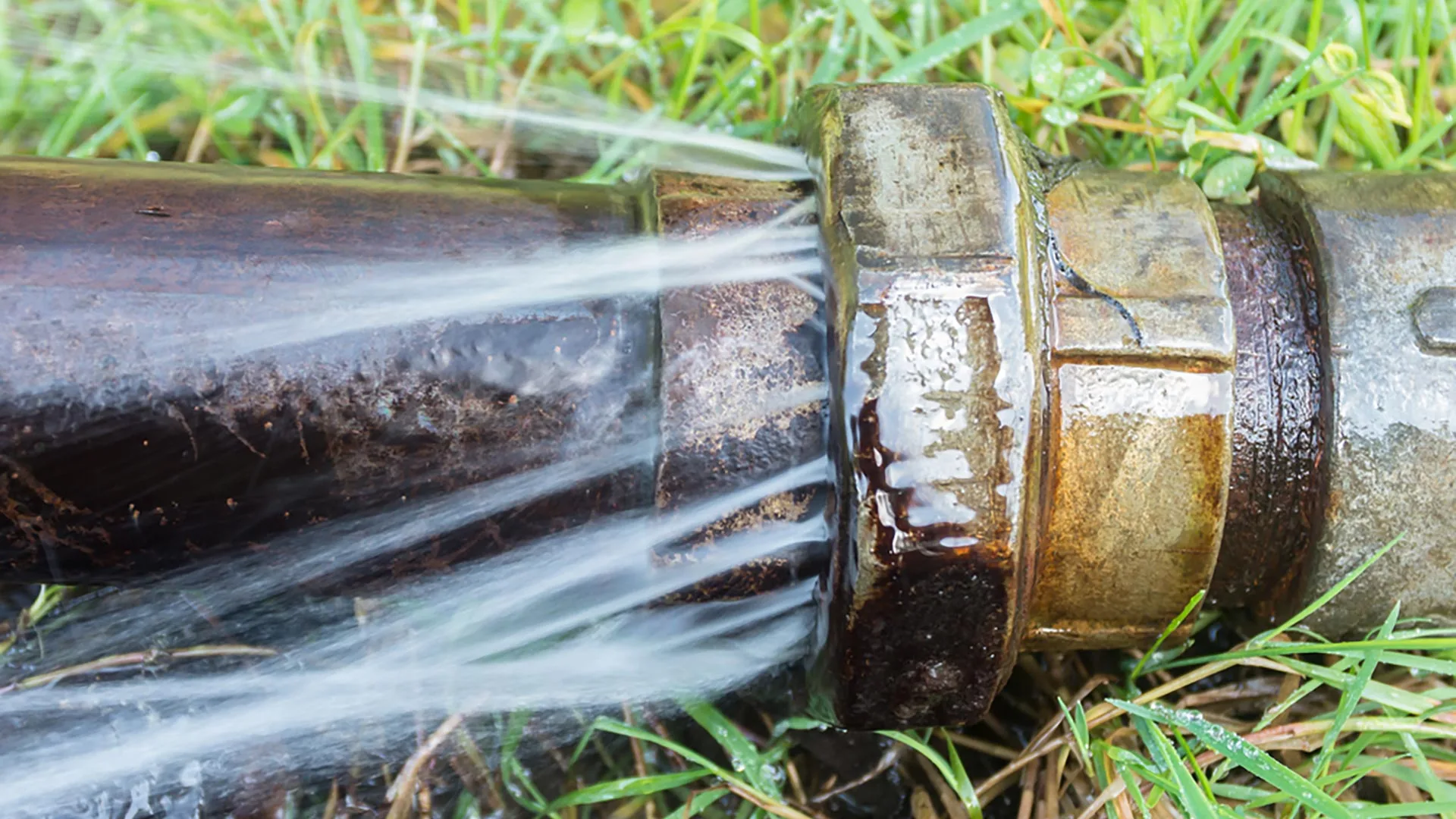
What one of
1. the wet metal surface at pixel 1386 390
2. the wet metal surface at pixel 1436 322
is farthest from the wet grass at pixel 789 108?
the wet metal surface at pixel 1436 322

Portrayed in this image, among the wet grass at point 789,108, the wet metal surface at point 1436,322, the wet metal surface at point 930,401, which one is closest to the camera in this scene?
the wet metal surface at point 930,401

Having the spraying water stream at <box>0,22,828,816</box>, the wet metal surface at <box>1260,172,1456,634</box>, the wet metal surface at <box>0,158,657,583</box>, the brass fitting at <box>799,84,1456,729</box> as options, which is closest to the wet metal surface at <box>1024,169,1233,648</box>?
the brass fitting at <box>799,84,1456,729</box>

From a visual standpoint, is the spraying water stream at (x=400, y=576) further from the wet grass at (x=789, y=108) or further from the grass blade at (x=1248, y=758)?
the grass blade at (x=1248, y=758)

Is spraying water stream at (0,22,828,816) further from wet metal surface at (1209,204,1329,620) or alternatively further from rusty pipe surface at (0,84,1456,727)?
wet metal surface at (1209,204,1329,620)

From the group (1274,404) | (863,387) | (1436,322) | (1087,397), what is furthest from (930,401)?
(1436,322)

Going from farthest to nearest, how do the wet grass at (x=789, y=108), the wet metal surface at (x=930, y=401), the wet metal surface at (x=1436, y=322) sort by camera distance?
1. the wet grass at (x=789, y=108)
2. the wet metal surface at (x=1436, y=322)
3. the wet metal surface at (x=930, y=401)

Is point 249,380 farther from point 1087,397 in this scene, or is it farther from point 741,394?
point 1087,397

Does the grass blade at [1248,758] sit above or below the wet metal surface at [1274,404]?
below
